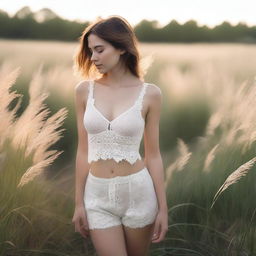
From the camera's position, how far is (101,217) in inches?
76.4

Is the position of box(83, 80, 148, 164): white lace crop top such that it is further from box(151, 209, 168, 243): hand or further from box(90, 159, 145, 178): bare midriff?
box(151, 209, 168, 243): hand

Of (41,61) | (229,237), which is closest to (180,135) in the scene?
(229,237)

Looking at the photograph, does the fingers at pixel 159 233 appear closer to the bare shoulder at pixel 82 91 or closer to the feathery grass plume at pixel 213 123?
the bare shoulder at pixel 82 91

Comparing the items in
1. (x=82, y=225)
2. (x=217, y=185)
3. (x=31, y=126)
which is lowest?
(x=217, y=185)

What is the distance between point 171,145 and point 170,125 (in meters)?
0.10

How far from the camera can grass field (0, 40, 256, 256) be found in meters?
2.52

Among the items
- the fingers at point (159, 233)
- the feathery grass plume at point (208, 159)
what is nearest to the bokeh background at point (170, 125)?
the feathery grass plume at point (208, 159)

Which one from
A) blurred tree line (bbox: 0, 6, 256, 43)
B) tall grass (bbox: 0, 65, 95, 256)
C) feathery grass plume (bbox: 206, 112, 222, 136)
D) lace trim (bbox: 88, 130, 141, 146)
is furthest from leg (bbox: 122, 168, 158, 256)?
blurred tree line (bbox: 0, 6, 256, 43)

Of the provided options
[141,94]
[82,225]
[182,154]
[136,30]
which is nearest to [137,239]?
[82,225]

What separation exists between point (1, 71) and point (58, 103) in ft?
1.08

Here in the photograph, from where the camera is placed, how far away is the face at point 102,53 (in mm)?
1953

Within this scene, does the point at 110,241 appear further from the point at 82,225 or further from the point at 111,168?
the point at 111,168

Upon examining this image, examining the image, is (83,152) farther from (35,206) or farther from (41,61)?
(41,61)

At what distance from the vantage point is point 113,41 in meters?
1.96
